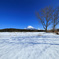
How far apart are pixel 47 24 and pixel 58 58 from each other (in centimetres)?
1101

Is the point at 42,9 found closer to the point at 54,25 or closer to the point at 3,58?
the point at 54,25

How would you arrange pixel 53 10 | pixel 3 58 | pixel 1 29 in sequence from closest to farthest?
pixel 3 58 < pixel 1 29 < pixel 53 10

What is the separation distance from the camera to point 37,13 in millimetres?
11922

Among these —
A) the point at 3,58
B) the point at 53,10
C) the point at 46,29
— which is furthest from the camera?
the point at 53,10

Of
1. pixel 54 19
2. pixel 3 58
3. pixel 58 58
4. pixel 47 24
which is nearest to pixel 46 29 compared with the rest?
pixel 47 24

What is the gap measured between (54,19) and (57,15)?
1.44m

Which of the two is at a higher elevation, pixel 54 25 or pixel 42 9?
pixel 42 9

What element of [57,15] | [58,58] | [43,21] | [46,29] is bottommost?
[58,58]

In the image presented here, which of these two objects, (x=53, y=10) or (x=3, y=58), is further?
(x=53, y=10)

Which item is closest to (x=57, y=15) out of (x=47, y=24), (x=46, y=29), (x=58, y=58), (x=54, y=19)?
(x=54, y=19)

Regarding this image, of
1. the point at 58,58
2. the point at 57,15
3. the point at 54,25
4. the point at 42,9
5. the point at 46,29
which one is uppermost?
the point at 42,9

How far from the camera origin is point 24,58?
3.57 feet

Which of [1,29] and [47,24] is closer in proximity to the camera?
[1,29]

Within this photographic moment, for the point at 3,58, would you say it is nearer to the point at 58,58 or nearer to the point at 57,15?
the point at 58,58
